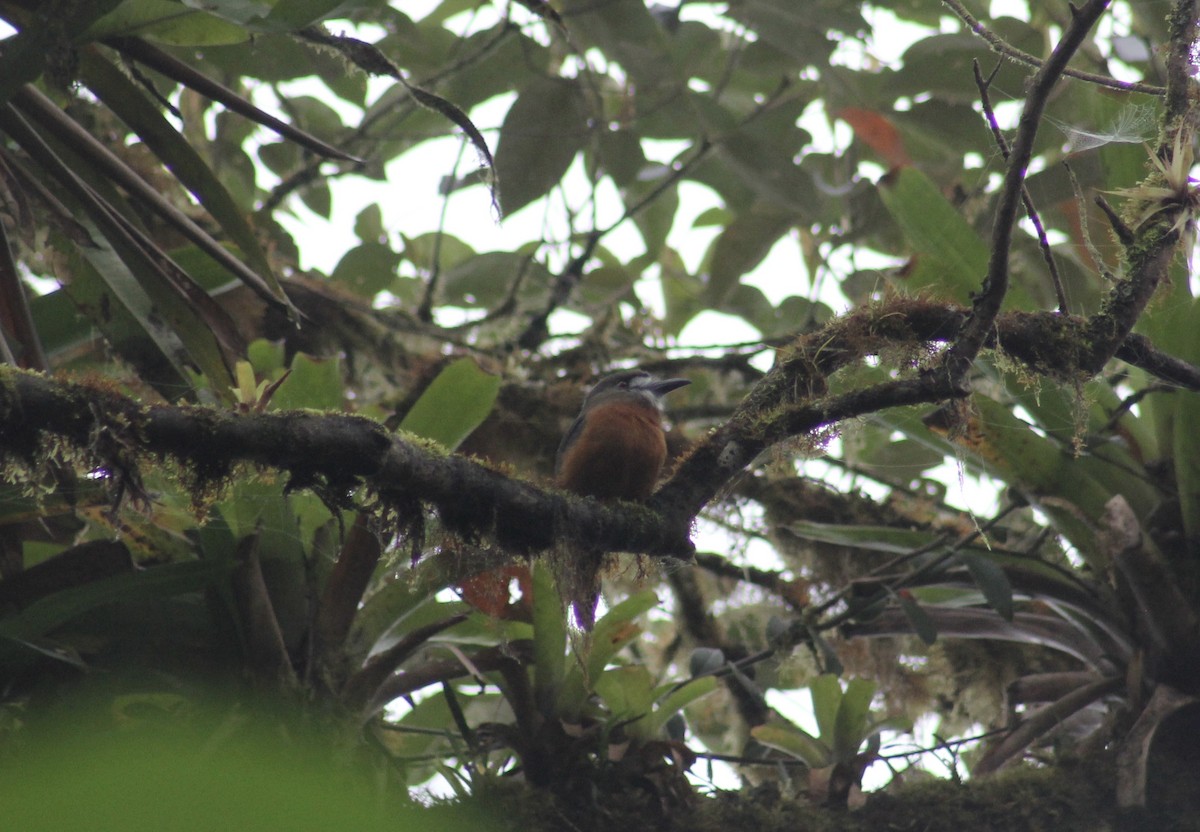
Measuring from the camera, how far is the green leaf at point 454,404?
8.73 feet

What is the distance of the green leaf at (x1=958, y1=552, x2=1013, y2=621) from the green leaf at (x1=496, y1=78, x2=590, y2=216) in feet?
7.69

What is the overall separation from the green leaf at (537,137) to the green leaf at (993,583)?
7.69 feet

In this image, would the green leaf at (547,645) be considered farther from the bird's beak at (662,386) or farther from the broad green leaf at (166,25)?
the broad green leaf at (166,25)

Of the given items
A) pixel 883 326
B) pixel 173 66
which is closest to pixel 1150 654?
pixel 883 326

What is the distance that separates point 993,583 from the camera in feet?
8.77

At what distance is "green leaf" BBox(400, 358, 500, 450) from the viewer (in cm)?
266

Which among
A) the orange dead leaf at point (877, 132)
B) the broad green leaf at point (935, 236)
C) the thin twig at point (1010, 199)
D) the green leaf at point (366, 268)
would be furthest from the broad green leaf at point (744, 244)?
the thin twig at point (1010, 199)

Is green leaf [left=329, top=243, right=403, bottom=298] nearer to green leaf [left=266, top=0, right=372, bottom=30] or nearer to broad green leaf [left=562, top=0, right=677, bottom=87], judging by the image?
broad green leaf [left=562, top=0, right=677, bottom=87]

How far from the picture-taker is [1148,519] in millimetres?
2893

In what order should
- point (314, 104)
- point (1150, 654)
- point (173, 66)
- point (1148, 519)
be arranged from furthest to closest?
point (314, 104)
point (1148, 519)
point (1150, 654)
point (173, 66)

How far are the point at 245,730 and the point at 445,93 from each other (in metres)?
3.19

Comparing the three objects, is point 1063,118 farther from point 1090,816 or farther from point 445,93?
point 1090,816

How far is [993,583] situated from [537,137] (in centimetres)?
255

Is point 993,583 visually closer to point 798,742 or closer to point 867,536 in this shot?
point 867,536
